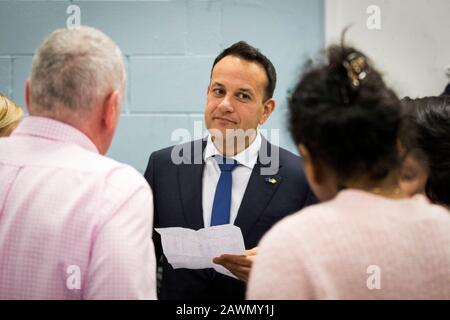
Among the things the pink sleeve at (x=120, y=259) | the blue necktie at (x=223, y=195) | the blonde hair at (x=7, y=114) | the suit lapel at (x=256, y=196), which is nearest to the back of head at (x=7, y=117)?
the blonde hair at (x=7, y=114)

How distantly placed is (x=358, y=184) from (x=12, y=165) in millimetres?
588

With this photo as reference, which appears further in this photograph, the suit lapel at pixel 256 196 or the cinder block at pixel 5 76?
the cinder block at pixel 5 76

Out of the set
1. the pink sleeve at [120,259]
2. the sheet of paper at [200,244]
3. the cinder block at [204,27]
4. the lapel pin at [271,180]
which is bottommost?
the sheet of paper at [200,244]

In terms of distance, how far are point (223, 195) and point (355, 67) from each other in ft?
2.75

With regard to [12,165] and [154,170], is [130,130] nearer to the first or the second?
[154,170]

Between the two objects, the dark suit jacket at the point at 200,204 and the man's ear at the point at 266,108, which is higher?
the man's ear at the point at 266,108

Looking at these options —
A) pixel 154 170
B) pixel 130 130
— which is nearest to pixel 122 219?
pixel 154 170

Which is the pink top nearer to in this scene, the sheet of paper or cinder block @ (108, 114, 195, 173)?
the sheet of paper

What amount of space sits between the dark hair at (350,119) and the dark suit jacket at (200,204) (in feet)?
2.49

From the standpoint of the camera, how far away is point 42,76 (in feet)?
3.00

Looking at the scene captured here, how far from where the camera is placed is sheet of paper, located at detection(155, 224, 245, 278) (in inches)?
50.7

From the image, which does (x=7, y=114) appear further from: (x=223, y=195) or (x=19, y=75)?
(x=223, y=195)

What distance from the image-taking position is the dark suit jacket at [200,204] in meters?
1.53

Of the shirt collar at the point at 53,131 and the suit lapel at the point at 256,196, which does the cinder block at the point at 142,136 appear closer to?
the suit lapel at the point at 256,196
